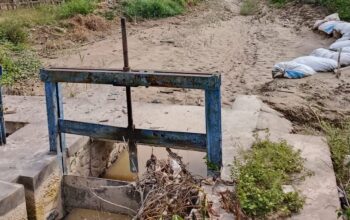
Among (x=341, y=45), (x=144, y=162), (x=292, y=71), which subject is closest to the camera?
(x=144, y=162)

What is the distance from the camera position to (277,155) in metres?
3.59

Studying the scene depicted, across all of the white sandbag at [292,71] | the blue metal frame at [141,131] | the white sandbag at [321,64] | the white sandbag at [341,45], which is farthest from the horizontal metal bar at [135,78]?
the white sandbag at [341,45]

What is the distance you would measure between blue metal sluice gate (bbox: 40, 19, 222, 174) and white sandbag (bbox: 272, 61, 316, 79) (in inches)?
155

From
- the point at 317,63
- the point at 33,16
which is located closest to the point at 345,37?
the point at 317,63

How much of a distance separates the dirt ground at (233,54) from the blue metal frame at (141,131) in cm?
191

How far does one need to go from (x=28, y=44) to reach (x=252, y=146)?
25.3ft

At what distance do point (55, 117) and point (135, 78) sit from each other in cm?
82

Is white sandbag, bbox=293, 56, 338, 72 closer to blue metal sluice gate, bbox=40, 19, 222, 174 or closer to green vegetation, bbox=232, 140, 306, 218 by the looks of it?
green vegetation, bbox=232, 140, 306, 218

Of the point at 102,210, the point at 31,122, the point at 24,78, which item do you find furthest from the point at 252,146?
the point at 24,78

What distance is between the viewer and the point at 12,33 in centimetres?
1023

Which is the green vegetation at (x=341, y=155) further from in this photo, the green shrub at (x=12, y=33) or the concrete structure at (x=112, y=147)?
the green shrub at (x=12, y=33)

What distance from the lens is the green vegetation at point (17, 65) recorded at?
7531 millimetres

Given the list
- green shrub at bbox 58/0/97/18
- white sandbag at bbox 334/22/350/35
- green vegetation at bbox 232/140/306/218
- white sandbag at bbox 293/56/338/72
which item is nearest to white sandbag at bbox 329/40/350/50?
white sandbag at bbox 334/22/350/35

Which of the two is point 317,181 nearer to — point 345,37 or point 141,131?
point 141,131
